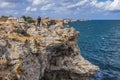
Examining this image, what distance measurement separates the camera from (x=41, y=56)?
103 feet

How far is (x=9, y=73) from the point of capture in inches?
944

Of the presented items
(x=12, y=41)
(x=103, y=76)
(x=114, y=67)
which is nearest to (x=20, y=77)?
(x=12, y=41)

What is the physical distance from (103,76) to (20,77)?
38.4 metres

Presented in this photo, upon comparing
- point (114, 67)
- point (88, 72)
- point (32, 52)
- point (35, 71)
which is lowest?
point (114, 67)

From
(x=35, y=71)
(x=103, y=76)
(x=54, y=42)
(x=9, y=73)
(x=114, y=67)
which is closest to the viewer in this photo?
(x=9, y=73)

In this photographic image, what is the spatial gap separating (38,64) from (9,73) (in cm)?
671

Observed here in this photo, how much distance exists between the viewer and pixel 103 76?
197 ft

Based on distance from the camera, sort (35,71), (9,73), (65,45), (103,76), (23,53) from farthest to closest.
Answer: (103,76)
(65,45)
(35,71)
(23,53)
(9,73)

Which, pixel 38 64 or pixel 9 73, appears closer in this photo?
pixel 9 73

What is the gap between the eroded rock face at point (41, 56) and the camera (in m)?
25.2

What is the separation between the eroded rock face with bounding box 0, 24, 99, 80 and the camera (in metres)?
25.2

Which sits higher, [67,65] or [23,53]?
[23,53]

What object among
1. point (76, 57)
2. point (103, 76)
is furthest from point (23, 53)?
point (103, 76)

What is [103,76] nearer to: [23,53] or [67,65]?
[67,65]
